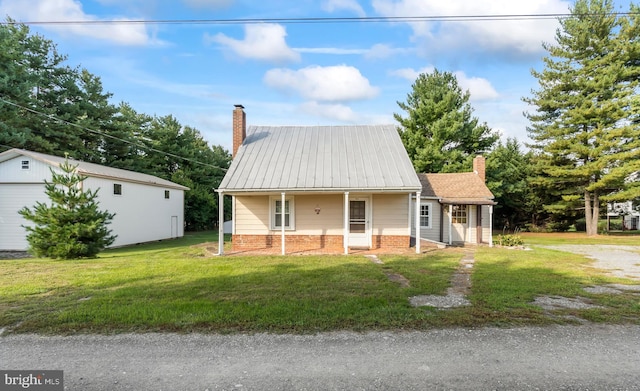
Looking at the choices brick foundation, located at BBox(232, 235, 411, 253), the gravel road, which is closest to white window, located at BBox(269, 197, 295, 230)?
brick foundation, located at BBox(232, 235, 411, 253)

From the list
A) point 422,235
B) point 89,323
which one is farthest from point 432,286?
point 422,235

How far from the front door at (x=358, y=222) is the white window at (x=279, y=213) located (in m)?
2.44

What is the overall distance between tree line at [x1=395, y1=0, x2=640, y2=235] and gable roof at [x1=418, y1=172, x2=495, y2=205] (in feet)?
21.6

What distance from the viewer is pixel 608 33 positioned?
2238cm

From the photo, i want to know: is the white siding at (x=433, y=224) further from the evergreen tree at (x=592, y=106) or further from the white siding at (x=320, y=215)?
the evergreen tree at (x=592, y=106)

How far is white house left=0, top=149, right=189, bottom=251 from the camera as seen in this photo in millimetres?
14836

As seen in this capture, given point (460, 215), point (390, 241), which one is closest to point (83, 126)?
point (390, 241)

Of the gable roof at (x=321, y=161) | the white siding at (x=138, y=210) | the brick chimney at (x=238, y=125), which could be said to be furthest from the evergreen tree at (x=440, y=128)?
the white siding at (x=138, y=210)

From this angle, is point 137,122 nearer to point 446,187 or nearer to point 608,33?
point 446,187

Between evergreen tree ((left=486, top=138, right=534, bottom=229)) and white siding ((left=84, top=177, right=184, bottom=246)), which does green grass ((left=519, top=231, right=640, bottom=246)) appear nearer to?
evergreen tree ((left=486, top=138, right=534, bottom=229))

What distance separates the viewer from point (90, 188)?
14805 millimetres

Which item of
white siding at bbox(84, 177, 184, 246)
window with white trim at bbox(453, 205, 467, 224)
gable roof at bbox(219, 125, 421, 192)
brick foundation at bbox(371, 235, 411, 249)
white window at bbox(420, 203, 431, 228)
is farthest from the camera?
window with white trim at bbox(453, 205, 467, 224)

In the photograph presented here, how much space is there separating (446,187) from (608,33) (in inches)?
667

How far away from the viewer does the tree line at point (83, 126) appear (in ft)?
64.6
